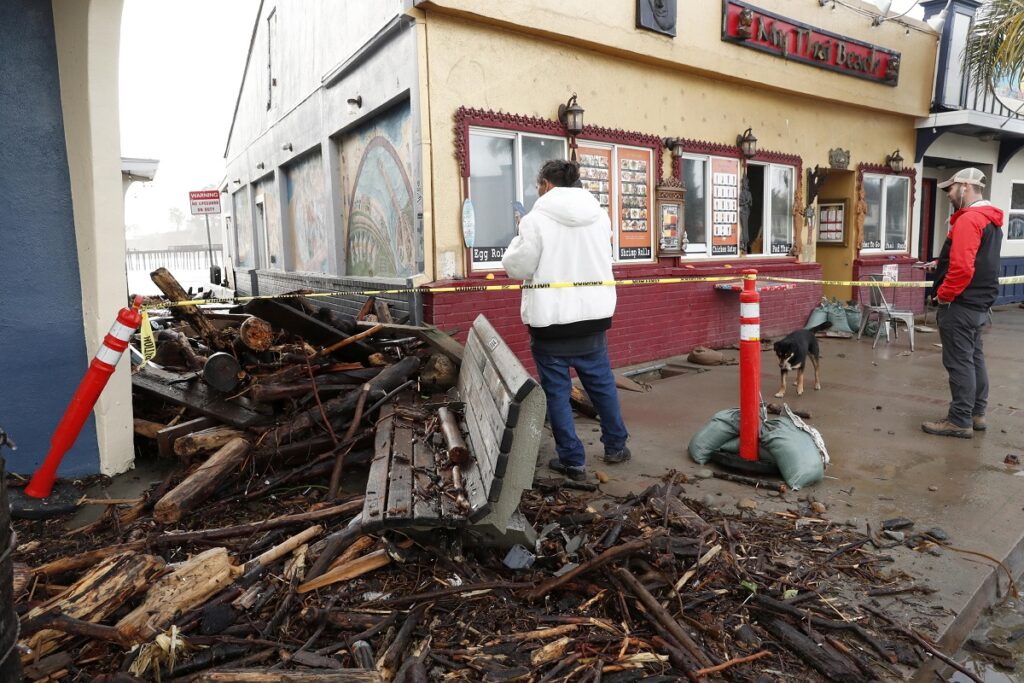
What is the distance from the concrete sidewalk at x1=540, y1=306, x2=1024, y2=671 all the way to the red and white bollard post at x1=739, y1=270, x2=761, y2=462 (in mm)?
398

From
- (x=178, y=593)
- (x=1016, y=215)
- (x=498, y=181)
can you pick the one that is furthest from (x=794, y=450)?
(x=1016, y=215)

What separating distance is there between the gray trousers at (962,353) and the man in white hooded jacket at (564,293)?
3.15 metres

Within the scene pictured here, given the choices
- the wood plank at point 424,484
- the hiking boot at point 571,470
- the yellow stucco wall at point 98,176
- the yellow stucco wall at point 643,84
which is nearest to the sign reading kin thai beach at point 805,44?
the yellow stucco wall at point 643,84

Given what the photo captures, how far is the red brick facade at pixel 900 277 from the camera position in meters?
12.9

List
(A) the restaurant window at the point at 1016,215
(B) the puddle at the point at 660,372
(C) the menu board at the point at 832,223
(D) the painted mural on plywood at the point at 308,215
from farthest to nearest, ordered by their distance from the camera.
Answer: (A) the restaurant window at the point at 1016,215, (C) the menu board at the point at 832,223, (D) the painted mural on plywood at the point at 308,215, (B) the puddle at the point at 660,372

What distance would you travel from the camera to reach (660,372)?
30.0ft

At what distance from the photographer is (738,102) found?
1037 centimetres

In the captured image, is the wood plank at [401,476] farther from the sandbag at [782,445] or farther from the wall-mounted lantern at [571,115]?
the wall-mounted lantern at [571,115]

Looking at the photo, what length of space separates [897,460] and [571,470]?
8.50 feet

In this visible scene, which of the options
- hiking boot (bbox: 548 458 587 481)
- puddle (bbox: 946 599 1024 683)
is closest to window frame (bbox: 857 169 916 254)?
hiking boot (bbox: 548 458 587 481)

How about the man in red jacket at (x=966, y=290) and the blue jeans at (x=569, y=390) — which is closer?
the blue jeans at (x=569, y=390)

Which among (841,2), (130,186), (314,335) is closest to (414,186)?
(314,335)

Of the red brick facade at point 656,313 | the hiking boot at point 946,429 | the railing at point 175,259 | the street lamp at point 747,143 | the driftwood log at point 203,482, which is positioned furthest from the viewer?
the railing at point 175,259

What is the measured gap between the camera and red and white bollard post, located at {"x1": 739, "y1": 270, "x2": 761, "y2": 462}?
465 cm
